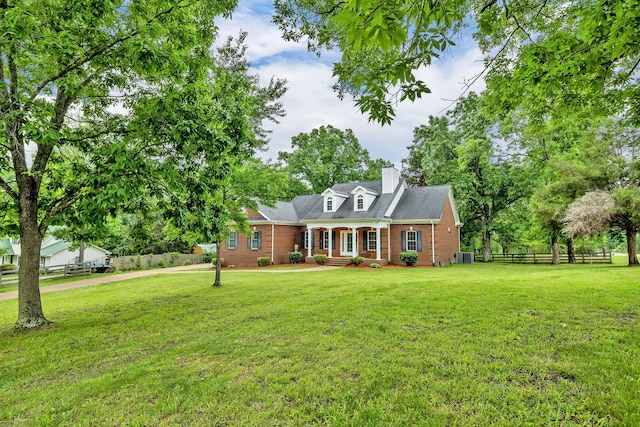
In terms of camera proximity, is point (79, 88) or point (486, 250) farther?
point (486, 250)

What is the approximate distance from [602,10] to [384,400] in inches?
201

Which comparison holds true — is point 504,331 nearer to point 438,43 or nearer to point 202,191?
point 438,43

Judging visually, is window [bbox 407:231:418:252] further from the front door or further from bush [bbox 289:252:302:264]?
bush [bbox 289:252:302:264]

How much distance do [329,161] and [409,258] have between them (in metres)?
16.5

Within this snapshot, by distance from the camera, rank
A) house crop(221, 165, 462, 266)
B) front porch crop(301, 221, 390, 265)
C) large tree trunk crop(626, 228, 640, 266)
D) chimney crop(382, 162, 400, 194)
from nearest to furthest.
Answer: large tree trunk crop(626, 228, 640, 266)
house crop(221, 165, 462, 266)
front porch crop(301, 221, 390, 265)
chimney crop(382, 162, 400, 194)

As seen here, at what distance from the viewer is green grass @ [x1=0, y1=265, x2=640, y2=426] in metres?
3.12

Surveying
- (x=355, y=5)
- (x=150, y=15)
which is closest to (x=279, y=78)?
(x=150, y=15)

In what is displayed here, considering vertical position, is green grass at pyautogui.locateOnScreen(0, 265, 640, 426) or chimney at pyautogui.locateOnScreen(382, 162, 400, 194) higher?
chimney at pyautogui.locateOnScreen(382, 162, 400, 194)

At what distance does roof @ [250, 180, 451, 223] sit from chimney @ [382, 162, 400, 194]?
1.17 ft

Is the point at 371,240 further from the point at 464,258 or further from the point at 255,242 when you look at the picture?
the point at 255,242

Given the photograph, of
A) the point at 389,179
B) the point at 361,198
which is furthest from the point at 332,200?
the point at 389,179

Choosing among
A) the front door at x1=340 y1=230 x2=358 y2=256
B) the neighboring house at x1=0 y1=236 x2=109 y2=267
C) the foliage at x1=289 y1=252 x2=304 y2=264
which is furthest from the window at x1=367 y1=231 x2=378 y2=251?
the neighboring house at x1=0 y1=236 x2=109 y2=267

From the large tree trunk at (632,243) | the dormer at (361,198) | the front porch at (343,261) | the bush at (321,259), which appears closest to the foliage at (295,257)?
the front porch at (343,261)

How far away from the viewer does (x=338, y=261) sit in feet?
75.2
